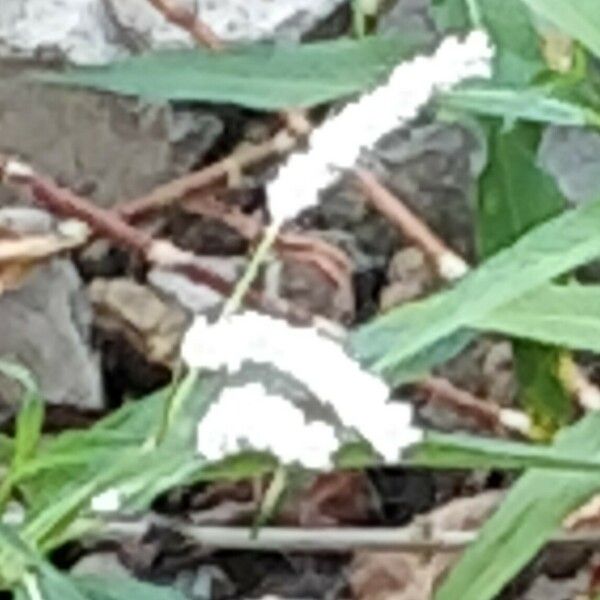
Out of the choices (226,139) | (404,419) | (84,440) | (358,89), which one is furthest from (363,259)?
(404,419)

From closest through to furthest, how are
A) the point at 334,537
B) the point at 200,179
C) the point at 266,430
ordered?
the point at 266,430 → the point at 334,537 → the point at 200,179

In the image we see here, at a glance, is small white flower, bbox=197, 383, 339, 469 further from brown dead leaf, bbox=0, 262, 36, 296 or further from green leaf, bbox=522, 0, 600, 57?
brown dead leaf, bbox=0, 262, 36, 296

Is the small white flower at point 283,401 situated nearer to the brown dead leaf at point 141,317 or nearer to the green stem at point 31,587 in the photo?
the green stem at point 31,587

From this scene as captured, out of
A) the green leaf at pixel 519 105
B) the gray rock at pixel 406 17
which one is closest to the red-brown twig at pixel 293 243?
the gray rock at pixel 406 17

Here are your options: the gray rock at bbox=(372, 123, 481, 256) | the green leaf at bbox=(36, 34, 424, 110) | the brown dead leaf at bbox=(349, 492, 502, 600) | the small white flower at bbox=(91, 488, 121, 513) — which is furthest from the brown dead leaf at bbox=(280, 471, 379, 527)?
the small white flower at bbox=(91, 488, 121, 513)

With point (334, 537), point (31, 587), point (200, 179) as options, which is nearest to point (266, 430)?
point (31, 587)

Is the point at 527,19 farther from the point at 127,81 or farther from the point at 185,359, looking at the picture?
the point at 185,359

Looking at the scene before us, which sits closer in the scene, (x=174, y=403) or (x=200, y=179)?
(x=174, y=403)

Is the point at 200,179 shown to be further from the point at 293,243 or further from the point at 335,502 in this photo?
the point at 335,502
